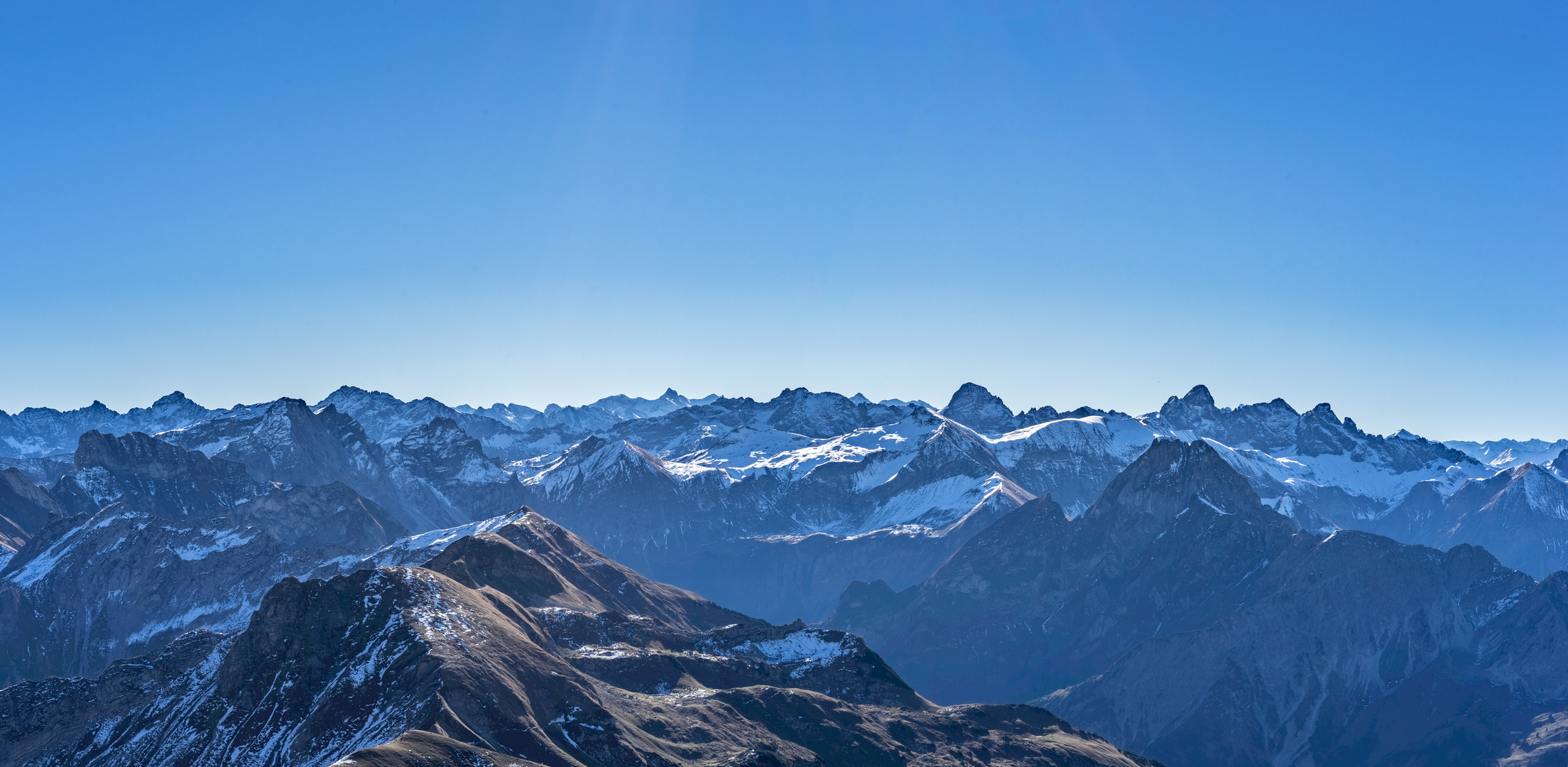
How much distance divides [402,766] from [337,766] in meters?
12.3

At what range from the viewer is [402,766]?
19975 cm

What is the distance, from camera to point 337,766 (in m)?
189
